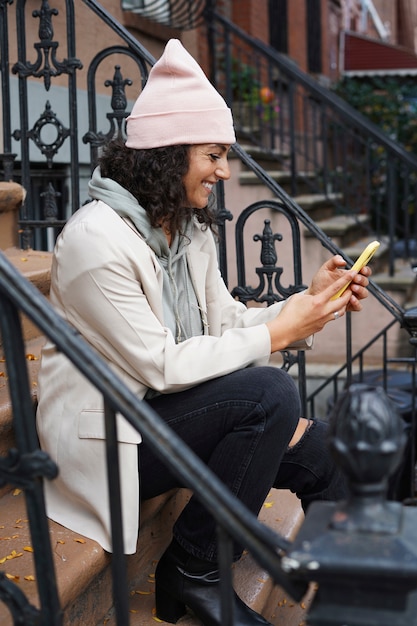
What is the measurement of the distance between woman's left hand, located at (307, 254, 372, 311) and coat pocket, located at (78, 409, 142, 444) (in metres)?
0.78

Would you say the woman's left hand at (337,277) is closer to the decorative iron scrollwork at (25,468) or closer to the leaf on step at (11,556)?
the leaf on step at (11,556)

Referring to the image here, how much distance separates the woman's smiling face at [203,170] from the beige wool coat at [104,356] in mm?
266

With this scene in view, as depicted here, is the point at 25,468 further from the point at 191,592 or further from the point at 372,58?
the point at 372,58

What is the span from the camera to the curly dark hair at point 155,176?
2326mm

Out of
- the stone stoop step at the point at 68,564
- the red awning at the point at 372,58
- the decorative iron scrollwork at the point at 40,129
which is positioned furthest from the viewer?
the red awning at the point at 372,58

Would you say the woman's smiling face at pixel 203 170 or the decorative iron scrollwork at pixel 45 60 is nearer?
the woman's smiling face at pixel 203 170

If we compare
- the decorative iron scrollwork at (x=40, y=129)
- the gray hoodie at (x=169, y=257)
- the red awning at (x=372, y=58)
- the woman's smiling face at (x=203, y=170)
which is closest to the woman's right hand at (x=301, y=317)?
the gray hoodie at (x=169, y=257)

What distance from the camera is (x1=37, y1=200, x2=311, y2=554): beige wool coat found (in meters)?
2.11

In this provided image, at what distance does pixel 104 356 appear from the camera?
218 cm

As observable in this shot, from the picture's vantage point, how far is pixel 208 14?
7.15m

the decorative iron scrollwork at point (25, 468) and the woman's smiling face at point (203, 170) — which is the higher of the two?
the woman's smiling face at point (203, 170)

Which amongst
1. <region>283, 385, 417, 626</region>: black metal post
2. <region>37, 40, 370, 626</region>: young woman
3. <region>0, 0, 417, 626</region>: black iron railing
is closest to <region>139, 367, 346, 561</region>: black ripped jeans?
<region>37, 40, 370, 626</region>: young woman

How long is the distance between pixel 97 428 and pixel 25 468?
0.67 m

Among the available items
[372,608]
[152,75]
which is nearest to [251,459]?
[372,608]
